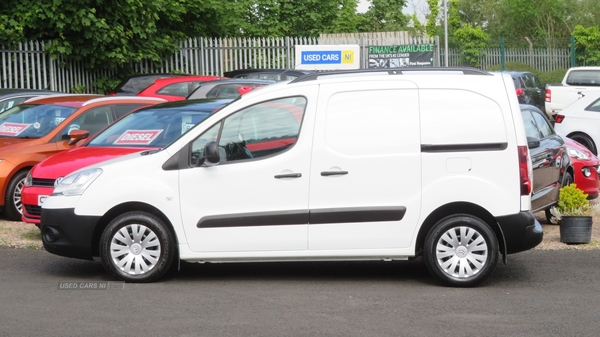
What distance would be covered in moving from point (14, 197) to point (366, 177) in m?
5.67

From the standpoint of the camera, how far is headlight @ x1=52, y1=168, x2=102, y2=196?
8109 millimetres

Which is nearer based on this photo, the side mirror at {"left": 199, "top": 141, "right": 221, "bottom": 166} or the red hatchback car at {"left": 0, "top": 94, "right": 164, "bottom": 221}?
the side mirror at {"left": 199, "top": 141, "right": 221, "bottom": 166}

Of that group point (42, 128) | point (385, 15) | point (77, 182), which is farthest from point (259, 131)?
point (385, 15)

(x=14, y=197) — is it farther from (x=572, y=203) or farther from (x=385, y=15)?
(x=385, y=15)

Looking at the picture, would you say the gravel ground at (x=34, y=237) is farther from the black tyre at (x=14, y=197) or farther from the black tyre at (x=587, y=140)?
the black tyre at (x=587, y=140)

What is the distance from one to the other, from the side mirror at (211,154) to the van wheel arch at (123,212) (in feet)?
1.99

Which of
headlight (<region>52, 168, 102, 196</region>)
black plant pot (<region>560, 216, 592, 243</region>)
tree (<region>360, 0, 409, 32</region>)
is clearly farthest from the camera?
tree (<region>360, 0, 409, 32</region>)

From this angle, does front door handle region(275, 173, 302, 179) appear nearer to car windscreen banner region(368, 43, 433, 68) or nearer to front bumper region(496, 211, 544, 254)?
front bumper region(496, 211, 544, 254)

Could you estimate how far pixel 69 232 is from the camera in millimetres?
8102

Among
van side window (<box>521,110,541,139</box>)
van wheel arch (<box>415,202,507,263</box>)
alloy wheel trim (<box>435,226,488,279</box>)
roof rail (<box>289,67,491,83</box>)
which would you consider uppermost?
roof rail (<box>289,67,491,83</box>)

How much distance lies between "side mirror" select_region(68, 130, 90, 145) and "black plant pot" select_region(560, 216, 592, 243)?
5808mm

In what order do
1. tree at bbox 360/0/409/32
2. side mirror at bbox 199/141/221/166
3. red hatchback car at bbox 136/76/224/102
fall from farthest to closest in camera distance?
1. tree at bbox 360/0/409/32
2. red hatchback car at bbox 136/76/224/102
3. side mirror at bbox 199/141/221/166

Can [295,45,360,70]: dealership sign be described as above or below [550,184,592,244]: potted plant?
above

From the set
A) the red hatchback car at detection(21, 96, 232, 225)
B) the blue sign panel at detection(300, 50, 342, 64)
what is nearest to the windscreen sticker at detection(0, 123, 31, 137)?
the red hatchback car at detection(21, 96, 232, 225)
